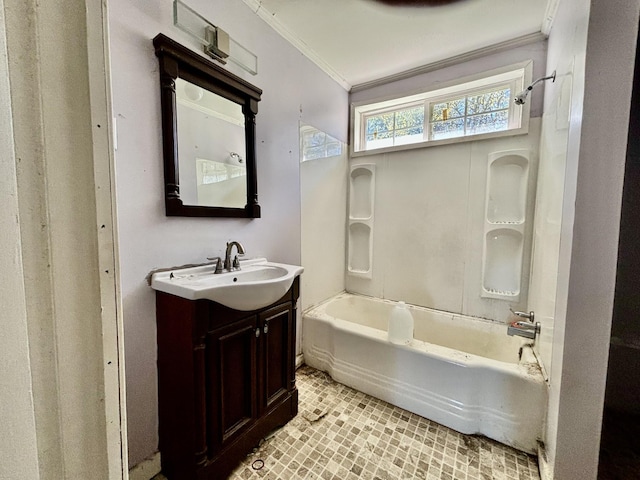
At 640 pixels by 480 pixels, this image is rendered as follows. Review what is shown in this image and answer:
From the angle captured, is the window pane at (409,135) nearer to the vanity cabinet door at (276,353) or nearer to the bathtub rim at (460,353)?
the bathtub rim at (460,353)

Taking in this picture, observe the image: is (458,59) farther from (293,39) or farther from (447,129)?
(293,39)

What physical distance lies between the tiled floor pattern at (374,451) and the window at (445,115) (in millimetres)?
1958

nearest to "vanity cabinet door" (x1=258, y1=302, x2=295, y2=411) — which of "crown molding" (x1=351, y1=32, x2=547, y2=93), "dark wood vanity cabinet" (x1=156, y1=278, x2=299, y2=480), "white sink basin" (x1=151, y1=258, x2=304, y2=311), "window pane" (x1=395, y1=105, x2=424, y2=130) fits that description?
"dark wood vanity cabinet" (x1=156, y1=278, x2=299, y2=480)

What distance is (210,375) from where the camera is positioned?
3.66 ft

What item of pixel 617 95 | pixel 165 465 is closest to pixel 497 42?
pixel 617 95

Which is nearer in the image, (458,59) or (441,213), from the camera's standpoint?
(458,59)

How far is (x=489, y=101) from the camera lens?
2064 millimetres

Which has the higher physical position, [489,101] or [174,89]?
[489,101]

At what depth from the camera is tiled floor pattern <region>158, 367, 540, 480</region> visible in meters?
1.23

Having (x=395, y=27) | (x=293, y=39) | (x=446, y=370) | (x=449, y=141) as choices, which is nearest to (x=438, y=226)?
(x=449, y=141)

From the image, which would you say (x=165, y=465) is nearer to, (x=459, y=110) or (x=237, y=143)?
(x=237, y=143)

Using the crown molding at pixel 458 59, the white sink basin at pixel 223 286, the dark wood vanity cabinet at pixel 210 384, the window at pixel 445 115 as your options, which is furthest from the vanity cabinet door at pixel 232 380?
the crown molding at pixel 458 59

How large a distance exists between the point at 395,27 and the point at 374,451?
2436 millimetres

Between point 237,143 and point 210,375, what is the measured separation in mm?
1184
